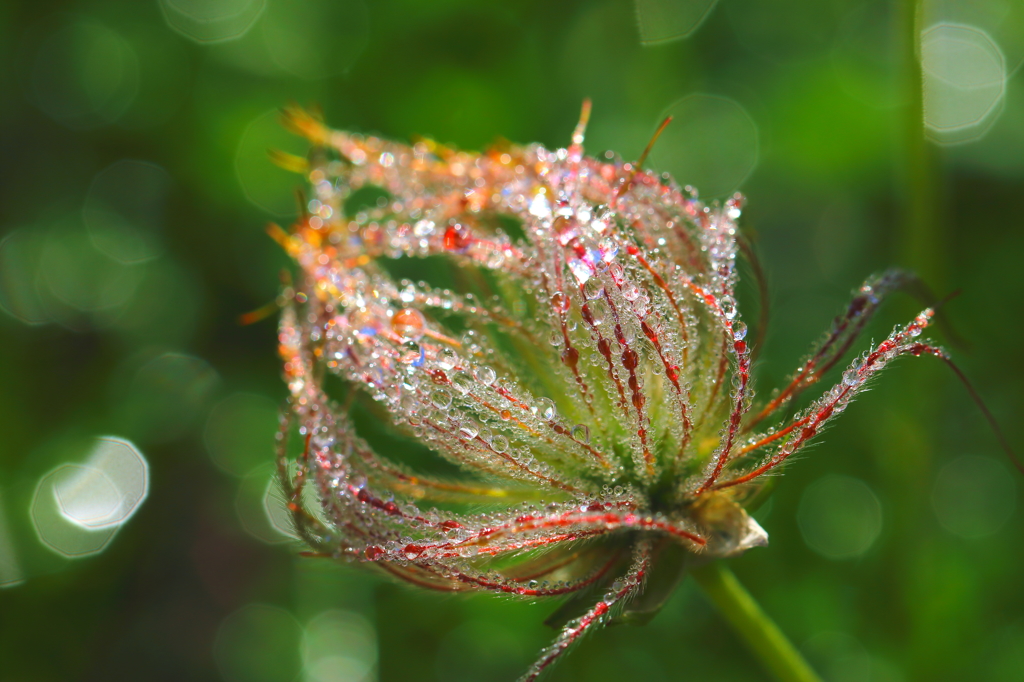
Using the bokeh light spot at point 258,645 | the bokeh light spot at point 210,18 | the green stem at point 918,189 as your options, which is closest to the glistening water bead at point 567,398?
the green stem at point 918,189

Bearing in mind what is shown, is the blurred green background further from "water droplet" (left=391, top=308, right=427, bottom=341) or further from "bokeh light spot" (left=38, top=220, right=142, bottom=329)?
"water droplet" (left=391, top=308, right=427, bottom=341)

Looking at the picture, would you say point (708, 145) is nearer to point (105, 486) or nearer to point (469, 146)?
point (469, 146)

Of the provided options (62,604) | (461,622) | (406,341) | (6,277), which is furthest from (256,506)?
(406,341)

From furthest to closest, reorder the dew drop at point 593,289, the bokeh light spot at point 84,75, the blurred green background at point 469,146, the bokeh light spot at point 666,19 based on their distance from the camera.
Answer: the bokeh light spot at point 84,75 < the bokeh light spot at point 666,19 < the blurred green background at point 469,146 < the dew drop at point 593,289

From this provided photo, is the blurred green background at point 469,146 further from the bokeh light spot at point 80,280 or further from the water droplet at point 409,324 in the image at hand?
the water droplet at point 409,324

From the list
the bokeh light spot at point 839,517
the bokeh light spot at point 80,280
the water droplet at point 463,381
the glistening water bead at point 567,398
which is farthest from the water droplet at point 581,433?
the bokeh light spot at point 80,280

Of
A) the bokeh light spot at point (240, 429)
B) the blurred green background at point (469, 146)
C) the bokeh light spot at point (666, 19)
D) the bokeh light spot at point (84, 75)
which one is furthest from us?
the bokeh light spot at point (84, 75)

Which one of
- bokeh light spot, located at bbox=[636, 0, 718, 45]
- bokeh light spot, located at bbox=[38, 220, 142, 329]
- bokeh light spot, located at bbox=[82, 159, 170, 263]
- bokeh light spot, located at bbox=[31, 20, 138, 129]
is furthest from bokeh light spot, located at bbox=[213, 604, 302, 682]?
bokeh light spot, located at bbox=[636, 0, 718, 45]

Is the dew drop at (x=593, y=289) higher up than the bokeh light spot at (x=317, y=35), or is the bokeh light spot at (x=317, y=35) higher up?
the bokeh light spot at (x=317, y=35)

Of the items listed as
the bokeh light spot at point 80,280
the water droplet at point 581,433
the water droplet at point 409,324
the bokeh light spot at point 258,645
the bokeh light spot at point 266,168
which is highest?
the water droplet at point 409,324

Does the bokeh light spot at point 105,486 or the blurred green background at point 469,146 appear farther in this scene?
the bokeh light spot at point 105,486
